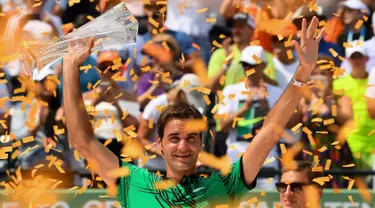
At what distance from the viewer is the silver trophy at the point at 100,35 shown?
4.88m

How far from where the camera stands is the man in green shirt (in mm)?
4602

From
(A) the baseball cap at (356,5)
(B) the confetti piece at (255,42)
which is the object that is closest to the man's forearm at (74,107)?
(B) the confetti piece at (255,42)

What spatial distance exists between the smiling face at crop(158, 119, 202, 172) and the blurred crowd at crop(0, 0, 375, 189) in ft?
11.2

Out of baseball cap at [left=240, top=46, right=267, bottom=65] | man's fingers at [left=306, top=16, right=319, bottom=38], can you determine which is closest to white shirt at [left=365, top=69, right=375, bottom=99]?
baseball cap at [left=240, top=46, right=267, bottom=65]

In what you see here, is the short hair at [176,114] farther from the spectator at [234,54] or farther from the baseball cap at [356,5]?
the baseball cap at [356,5]

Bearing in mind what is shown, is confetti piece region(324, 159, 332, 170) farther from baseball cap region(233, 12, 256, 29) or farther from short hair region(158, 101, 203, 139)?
short hair region(158, 101, 203, 139)

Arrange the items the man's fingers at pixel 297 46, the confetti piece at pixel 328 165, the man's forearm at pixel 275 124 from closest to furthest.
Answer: the man's fingers at pixel 297 46 < the man's forearm at pixel 275 124 < the confetti piece at pixel 328 165

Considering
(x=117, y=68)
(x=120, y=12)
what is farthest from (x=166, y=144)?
(x=117, y=68)

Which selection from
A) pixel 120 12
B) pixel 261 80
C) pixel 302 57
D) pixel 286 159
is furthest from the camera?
pixel 261 80

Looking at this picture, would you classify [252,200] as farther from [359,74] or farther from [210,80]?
[359,74]

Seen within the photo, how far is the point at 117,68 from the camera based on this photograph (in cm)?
879

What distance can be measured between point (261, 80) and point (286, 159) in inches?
36.1

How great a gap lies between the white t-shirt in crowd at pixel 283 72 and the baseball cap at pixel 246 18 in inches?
16.8

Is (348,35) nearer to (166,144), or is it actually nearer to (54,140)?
(54,140)
